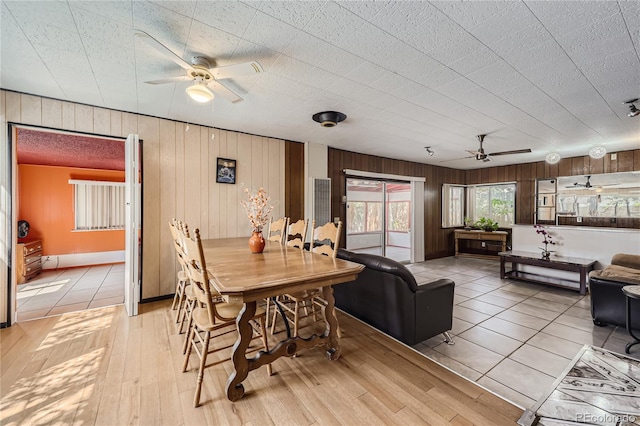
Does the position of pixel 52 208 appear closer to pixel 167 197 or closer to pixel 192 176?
pixel 167 197

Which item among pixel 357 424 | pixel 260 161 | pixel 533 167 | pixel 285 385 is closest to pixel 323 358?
pixel 285 385

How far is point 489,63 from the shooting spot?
7.02 ft

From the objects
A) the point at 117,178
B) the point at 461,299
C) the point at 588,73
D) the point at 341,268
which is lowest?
the point at 461,299

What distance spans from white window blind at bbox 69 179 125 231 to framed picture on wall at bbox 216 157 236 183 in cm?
370

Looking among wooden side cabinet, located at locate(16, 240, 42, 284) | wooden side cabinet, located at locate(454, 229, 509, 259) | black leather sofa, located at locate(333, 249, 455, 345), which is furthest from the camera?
wooden side cabinet, located at locate(454, 229, 509, 259)

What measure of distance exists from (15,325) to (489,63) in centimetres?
533

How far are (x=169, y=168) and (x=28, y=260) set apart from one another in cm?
348

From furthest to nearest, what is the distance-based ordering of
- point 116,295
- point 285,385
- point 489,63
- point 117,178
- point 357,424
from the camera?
point 117,178
point 116,295
point 489,63
point 285,385
point 357,424

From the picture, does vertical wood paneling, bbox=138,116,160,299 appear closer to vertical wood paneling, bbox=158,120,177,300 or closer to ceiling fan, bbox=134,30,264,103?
vertical wood paneling, bbox=158,120,177,300

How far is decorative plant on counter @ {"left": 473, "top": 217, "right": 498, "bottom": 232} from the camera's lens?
6923mm

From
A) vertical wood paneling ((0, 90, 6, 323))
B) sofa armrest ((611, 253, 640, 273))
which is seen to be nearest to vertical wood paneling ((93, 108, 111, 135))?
vertical wood paneling ((0, 90, 6, 323))

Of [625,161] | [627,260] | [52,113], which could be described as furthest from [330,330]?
[625,161]

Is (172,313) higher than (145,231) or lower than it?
lower

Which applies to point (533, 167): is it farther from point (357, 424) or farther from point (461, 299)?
point (357, 424)
